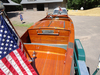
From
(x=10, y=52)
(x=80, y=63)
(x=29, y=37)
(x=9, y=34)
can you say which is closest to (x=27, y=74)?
(x=10, y=52)

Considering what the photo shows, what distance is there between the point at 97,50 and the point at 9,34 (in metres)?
4.62

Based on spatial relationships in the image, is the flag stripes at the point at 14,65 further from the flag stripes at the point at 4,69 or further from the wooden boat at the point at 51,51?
the wooden boat at the point at 51,51

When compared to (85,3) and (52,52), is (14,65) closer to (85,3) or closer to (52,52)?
(52,52)

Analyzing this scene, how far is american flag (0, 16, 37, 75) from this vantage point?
49.8 inches

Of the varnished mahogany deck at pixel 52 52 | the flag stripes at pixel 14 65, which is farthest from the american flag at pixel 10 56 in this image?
the varnished mahogany deck at pixel 52 52

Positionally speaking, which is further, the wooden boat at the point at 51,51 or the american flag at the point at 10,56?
the wooden boat at the point at 51,51

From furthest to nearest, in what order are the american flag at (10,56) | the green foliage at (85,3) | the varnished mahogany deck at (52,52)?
the green foliage at (85,3)
the varnished mahogany deck at (52,52)
the american flag at (10,56)

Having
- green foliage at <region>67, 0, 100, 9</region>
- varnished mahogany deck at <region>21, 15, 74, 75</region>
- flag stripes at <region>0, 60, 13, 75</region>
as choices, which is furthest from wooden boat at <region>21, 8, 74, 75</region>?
green foliage at <region>67, 0, 100, 9</region>

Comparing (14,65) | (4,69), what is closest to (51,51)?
(14,65)

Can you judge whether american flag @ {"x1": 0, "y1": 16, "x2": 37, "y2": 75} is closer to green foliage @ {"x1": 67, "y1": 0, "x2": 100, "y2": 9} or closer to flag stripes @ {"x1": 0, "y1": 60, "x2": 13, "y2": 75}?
flag stripes @ {"x1": 0, "y1": 60, "x2": 13, "y2": 75}

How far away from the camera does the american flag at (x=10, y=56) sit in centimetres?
127

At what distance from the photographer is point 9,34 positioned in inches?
51.8

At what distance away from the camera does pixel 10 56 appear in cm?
136

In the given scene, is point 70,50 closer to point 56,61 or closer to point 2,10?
point 56,61
